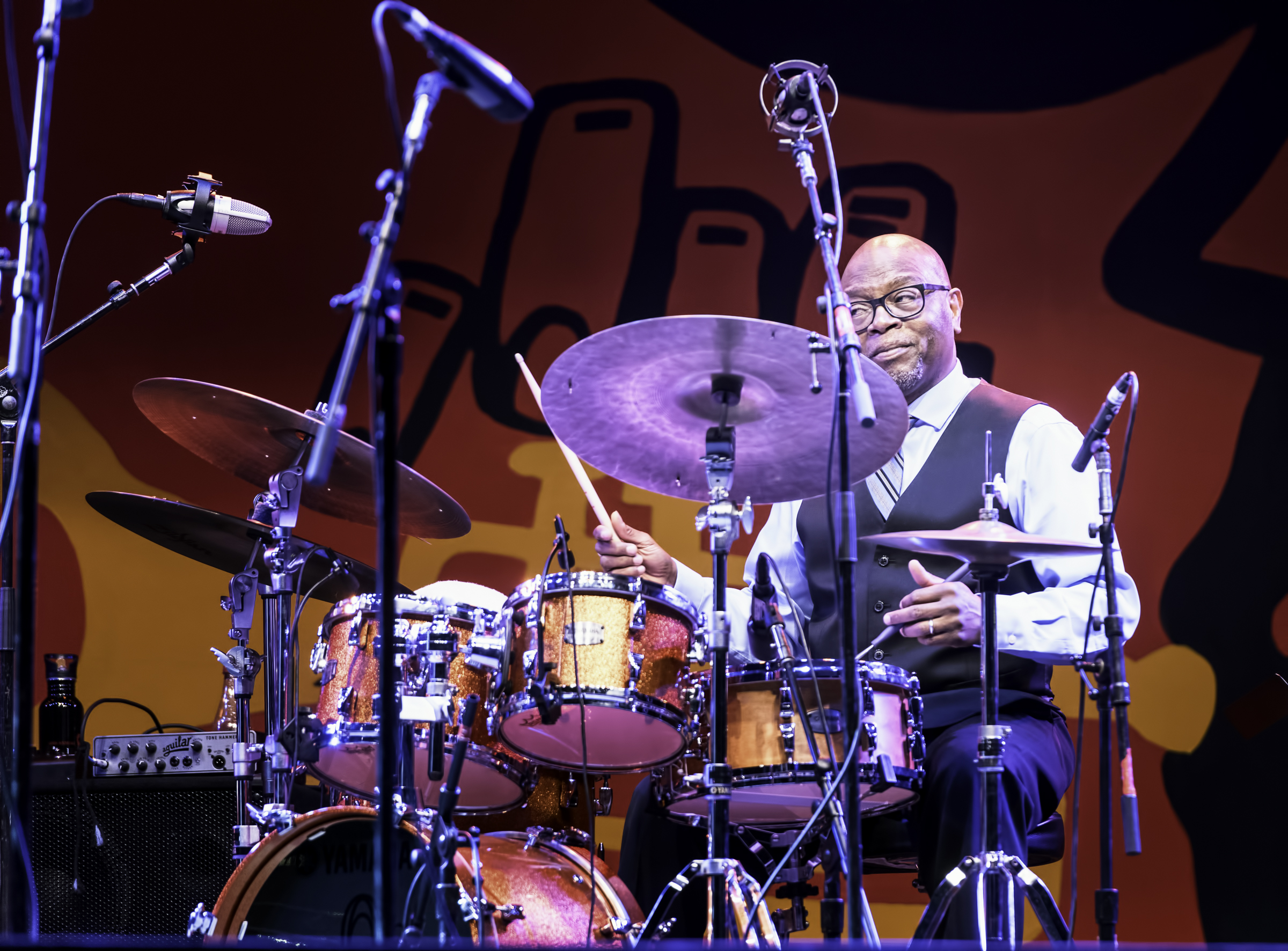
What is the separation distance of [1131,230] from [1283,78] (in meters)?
0.70

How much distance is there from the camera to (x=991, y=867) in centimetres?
225

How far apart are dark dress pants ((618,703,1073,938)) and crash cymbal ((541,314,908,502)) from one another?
0.65 metres

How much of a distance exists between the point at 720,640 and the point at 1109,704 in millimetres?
692

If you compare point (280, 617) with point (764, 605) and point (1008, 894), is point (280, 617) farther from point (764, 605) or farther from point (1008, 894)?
point (1008, 894)

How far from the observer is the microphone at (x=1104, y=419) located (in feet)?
7.59

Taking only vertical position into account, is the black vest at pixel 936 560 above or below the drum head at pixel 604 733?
above

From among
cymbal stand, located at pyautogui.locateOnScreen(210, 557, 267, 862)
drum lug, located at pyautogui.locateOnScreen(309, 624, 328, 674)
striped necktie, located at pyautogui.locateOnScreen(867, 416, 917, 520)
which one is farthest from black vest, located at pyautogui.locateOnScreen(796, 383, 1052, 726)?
cymbal stand, located at pyautogui.locateOnScreen(210, 557, 267, 862)

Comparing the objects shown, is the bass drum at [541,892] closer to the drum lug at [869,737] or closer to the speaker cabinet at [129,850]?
the drum lug at [869,737]

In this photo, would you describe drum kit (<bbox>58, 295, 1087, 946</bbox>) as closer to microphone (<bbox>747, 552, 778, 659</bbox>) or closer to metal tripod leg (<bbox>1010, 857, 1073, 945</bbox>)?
microphone (<bbox>747, 552, 778, 659</bbox>)

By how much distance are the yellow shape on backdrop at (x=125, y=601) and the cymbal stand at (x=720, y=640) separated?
100 inches

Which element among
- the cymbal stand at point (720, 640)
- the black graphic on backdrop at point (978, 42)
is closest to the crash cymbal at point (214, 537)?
the cymbal stand at point (720, 640)

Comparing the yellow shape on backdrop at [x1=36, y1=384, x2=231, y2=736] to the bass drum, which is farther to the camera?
the yellow shape on backdrop at [x1=36, y1=384, x2=231, y2=736]

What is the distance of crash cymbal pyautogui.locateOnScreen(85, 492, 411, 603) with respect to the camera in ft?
9.71

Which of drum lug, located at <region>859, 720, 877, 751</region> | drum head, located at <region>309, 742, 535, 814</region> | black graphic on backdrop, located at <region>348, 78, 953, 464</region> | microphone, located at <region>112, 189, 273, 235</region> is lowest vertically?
drum head, located at <region>309, 742, 535, 814</region>
